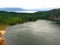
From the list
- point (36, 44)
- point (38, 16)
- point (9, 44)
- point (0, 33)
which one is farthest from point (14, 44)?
point (38, 16)

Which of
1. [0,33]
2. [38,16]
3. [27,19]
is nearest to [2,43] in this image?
[0,33]

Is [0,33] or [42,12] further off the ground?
[0,33]

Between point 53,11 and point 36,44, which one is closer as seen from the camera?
point 36,44

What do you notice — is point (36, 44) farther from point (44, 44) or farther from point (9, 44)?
point (9, 44)

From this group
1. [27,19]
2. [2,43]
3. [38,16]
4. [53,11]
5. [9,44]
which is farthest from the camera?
[53,11]

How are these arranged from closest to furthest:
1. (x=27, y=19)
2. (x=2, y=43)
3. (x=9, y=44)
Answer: (x=2, y=43)
(x=9, y=44)
(x=27, y=19)

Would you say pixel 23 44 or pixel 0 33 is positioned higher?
pixel 0 33

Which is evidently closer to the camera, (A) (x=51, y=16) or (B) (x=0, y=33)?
(B) (x=0, y=33)

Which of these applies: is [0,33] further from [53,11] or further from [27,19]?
[53,11]

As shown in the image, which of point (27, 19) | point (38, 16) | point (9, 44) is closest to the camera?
point (9, 44)
